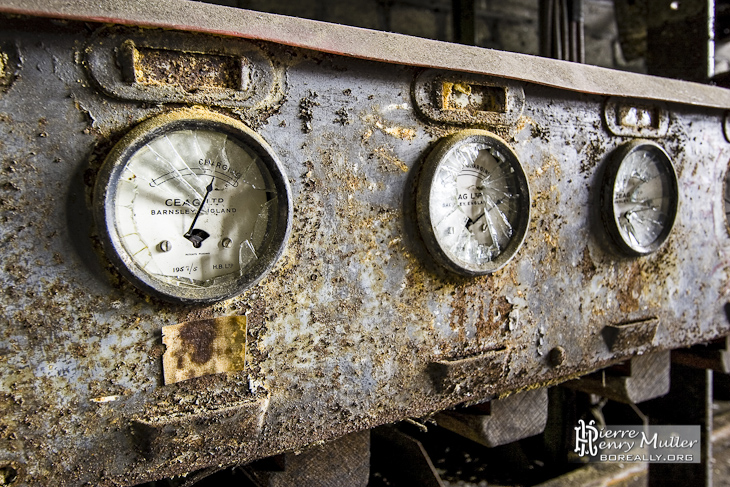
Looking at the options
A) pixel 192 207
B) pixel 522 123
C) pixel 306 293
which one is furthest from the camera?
pixel 522 123

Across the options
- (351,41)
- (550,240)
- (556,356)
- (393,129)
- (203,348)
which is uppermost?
(351,41)

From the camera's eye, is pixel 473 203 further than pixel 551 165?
No

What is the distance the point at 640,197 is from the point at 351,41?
1.05 m

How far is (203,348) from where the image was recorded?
2.90 feet

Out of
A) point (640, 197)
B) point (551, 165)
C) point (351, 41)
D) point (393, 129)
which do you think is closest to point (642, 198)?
point (640, 197)

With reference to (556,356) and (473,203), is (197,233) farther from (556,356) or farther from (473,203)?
(556,356)

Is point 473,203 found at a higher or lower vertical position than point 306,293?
higher

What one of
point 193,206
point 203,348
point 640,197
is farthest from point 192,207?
point 640,197

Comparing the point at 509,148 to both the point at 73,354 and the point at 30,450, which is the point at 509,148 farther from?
the point at 30,450

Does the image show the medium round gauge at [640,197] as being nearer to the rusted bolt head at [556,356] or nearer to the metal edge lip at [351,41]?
the metal edge lip at [351,41]

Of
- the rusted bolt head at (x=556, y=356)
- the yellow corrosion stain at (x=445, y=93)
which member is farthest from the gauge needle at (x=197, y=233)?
the rusted bolt head at (x=556, y=356)

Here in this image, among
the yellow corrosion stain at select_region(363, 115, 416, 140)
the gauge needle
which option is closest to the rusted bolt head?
the yellow corrosion stain at select_region(363, 115, 416, 140)

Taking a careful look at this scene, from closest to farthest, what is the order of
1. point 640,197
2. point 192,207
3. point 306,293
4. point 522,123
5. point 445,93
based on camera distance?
point 192,207 → point 306,293 → point 445,93 → point 522,123 → point 640,197

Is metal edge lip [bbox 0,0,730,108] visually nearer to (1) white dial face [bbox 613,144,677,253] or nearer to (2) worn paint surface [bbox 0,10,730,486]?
(2) worn paint surface [bbox 0,10,730,486]
